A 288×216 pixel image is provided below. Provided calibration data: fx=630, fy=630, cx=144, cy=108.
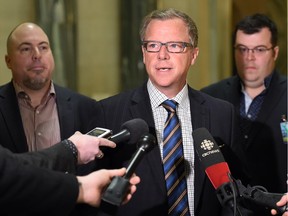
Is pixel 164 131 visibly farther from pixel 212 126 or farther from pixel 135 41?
pixel 135 41

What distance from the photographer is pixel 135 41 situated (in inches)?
202

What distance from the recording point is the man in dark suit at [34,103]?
120 inches

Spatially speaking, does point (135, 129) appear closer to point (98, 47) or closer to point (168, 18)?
point (168, 18)

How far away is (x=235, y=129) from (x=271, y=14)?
4047 mm

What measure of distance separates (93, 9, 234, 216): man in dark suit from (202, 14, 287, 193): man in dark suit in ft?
2.87

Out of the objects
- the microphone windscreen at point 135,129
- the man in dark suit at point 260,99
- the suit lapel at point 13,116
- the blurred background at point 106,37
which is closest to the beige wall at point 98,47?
the blurred background at point 106,37

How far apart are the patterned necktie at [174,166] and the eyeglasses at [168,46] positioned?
0.22 metres

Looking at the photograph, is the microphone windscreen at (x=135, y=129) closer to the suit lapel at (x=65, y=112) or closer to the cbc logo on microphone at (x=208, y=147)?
the cbc logo on microphone at (x=208, y=147)

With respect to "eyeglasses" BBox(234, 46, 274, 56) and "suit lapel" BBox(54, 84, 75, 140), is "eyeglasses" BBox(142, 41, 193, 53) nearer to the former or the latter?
Answer: "suit lapel" BBox(54, 84, 75, 140)

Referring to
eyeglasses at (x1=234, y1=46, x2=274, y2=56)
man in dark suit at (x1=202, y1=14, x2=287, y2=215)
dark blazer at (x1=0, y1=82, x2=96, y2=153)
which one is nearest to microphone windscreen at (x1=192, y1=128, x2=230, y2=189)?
dark blazer at (x1=0, y1=82, x2=96, y2=153)

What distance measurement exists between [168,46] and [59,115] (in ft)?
2.88

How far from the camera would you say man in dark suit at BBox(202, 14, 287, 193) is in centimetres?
339

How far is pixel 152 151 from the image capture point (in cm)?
233

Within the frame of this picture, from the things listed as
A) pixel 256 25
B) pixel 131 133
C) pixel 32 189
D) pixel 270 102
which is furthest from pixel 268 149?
pixel 32 189
